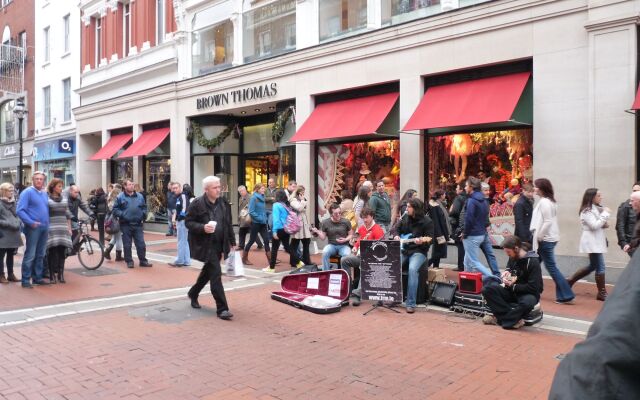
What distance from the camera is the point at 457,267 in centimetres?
1174

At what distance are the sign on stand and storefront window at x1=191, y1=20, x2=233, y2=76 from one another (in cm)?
1260

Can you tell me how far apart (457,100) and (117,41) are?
18.1 m

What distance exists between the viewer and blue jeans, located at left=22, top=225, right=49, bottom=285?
9672 millimetres

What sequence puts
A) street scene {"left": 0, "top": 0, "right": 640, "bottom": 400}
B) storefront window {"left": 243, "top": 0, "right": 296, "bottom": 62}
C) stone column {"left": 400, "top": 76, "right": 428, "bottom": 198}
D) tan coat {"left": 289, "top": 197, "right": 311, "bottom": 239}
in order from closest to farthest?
1. street scene {"left": 0, "top": 0, "right": 640, "bottom": 400}
2. tan coat {"left": 289, "top": 197, "right": 311, "bottom": 239}
3. stone column {"left": 400, "top": 76, "right": 428, "bottom": 198}
4. storefront window {"left": 243, "top": 0, "right": 296, "bottom": 62}

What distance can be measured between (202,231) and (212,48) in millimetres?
13845

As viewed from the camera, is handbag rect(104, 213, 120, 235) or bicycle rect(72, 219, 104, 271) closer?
bicycle rect(72, 219, 104, 271)

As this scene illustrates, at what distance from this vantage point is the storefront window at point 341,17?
47.9 feet

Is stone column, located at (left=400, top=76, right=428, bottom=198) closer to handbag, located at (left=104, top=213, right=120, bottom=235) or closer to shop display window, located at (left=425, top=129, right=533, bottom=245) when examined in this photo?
shop display window, located at (left=425, top=129, right=533, bottom=245)

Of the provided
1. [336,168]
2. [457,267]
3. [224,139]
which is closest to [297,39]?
[336,168]

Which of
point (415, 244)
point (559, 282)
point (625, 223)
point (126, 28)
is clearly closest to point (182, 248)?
point (415, 244)

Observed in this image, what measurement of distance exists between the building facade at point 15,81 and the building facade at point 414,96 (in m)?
16.7

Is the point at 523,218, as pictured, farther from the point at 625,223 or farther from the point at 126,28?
the point at 126,28

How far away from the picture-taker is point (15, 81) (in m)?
33.8

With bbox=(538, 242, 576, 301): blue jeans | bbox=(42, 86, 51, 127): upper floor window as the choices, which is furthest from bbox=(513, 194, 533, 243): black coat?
bbox=(42, 86, 51, 127): upper floor window
